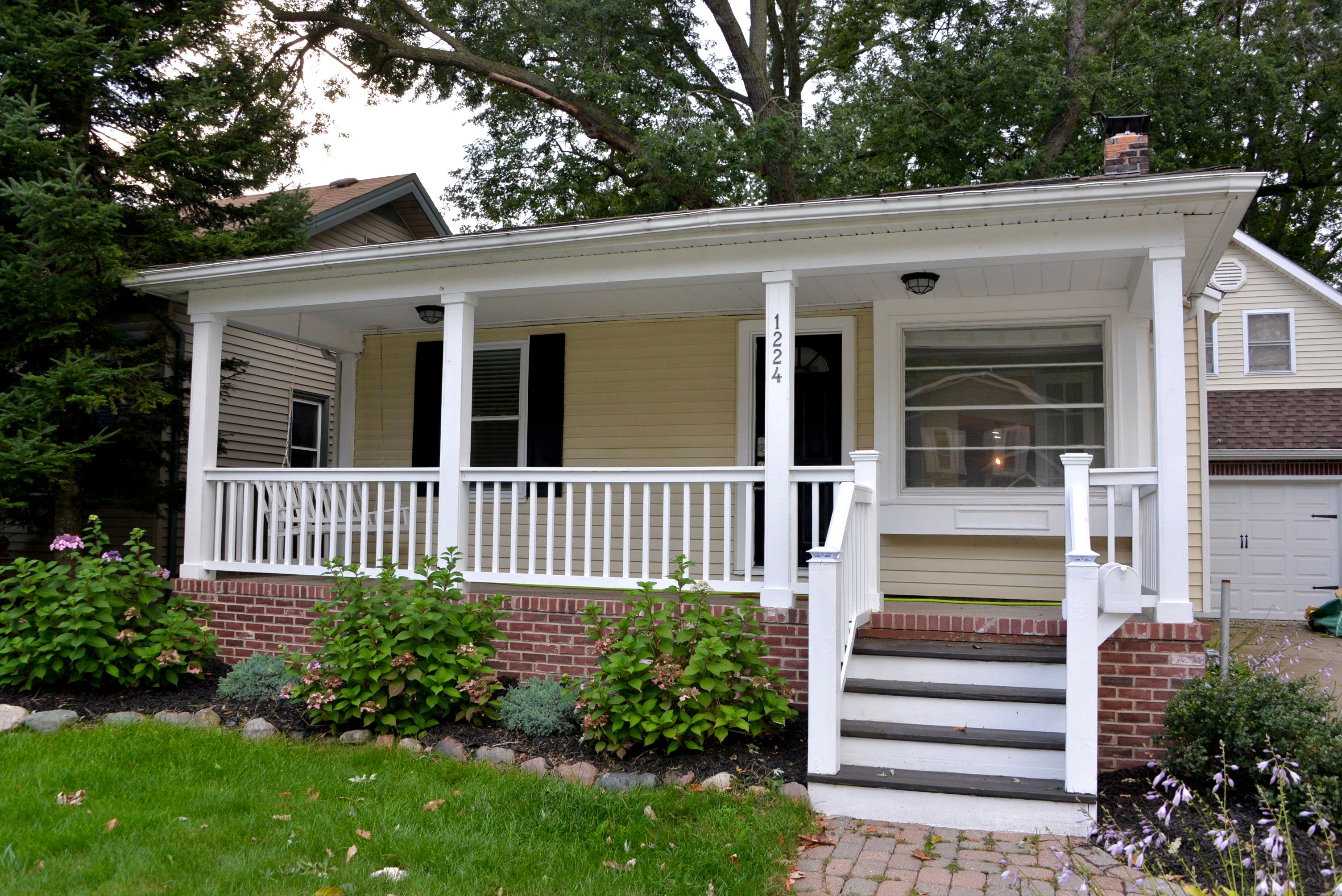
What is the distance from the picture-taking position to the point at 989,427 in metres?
6.88

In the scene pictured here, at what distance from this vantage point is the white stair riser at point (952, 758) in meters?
4.35

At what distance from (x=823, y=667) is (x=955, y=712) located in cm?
82

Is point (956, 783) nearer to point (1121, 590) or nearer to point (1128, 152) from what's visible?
point (1121, 590)

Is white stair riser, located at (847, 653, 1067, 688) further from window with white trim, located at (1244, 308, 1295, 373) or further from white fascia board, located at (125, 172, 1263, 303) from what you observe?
window with white trim, located at (1244, 308, 1295, 373)

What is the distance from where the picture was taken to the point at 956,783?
4.23 m

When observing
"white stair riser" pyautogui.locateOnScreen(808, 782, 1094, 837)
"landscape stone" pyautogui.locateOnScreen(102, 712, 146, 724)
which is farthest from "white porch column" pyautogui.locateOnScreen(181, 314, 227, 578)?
"white stair riser" pyautogui.locateOnScreen(808, 782, 1094, 837)

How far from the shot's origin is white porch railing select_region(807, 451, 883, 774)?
172 inches

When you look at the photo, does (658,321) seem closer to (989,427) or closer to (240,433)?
(989,427)

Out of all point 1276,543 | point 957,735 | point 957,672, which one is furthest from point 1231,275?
point 957,735

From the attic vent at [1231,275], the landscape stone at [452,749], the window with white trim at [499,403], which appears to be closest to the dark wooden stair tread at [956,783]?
the landscape stone at [452,749]

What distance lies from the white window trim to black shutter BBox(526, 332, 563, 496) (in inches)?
457

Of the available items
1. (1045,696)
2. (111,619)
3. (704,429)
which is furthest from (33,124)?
(1045,696)

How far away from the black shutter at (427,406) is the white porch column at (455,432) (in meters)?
2.21

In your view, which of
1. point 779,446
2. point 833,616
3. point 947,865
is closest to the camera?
point 947,865
